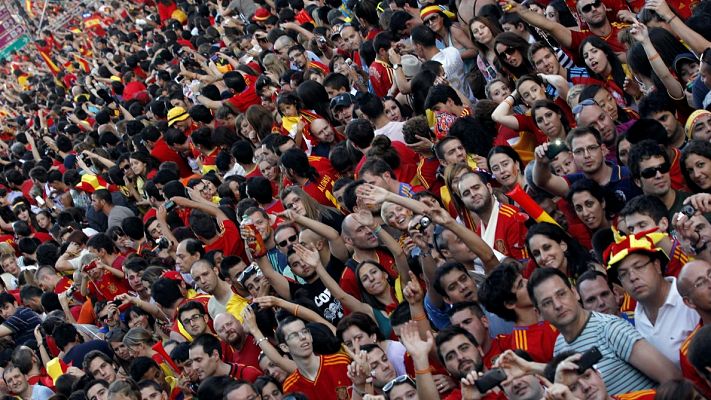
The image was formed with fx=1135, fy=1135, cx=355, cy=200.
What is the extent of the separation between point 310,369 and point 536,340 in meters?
1.68

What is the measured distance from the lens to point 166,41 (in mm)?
20438

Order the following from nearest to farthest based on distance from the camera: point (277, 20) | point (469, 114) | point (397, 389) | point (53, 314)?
1. point (397, 389)
2. point (469, 114)
3. point (53, 314)
4. point (277, 20)

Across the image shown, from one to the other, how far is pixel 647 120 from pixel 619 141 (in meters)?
0.22

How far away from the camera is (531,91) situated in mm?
8172

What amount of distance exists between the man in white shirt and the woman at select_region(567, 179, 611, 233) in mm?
1329

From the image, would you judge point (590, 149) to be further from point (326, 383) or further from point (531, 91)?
point (326, 383)

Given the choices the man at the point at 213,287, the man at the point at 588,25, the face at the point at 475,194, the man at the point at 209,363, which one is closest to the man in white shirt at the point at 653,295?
the face at the point at 475,194

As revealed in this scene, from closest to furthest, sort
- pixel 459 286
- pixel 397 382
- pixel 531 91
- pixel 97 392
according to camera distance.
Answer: pixel 397 382
pixel 459 286
pixel 531 91
pixel 97 392

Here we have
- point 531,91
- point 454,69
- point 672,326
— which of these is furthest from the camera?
point 454,69

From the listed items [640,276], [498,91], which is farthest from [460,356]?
[498,91]

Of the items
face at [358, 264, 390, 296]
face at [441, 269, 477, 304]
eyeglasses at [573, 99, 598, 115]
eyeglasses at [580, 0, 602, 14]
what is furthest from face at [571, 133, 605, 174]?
eyeglasses at [580, 0, 602, 14]

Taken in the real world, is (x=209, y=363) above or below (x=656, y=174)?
below

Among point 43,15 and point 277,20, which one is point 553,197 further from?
point 43,15

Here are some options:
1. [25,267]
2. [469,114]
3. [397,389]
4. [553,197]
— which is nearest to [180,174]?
[25,267]
